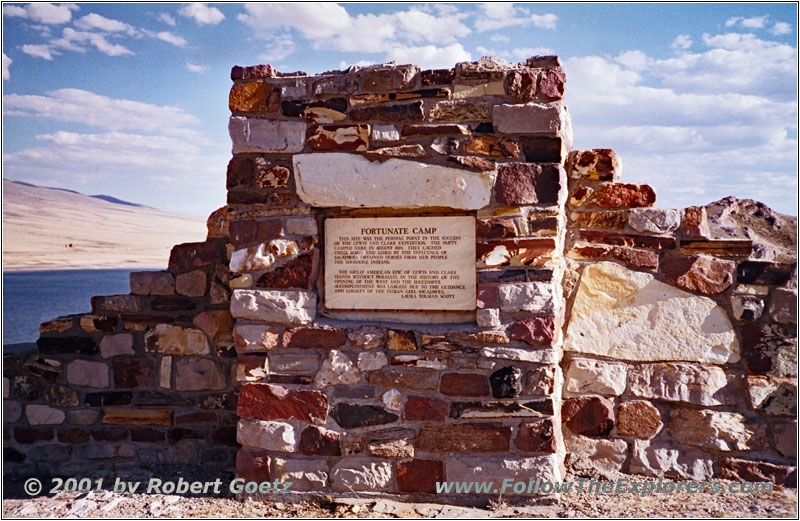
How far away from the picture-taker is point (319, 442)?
342 cm

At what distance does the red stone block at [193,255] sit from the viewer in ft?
13.3

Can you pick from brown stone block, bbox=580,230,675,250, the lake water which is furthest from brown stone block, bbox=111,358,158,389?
the lake water

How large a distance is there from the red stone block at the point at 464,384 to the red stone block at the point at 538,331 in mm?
301

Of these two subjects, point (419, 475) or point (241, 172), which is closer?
point (419, 475)

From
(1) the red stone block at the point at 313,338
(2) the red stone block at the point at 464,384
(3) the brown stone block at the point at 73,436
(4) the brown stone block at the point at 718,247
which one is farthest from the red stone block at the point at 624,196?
(3) the brown stone block at the point at 73,436

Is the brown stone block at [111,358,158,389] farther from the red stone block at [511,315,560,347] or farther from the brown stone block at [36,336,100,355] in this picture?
the red stone block at [511,315,560,347]

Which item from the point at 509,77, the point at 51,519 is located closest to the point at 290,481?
the point at 51,519

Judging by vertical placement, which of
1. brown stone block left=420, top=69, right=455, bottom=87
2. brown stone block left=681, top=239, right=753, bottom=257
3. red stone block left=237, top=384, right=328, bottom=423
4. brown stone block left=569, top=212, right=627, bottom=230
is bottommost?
red stone block left=237, top=384, right=328, bottom=423

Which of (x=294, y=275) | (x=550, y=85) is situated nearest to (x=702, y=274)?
(x=550, y=85)

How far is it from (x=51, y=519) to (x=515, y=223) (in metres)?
2.92

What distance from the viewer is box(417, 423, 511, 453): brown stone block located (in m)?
3.29

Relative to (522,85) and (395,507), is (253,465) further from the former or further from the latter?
(522,85)

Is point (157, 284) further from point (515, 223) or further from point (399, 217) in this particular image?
point (515, 223)

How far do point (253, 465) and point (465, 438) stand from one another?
46.2 inches
